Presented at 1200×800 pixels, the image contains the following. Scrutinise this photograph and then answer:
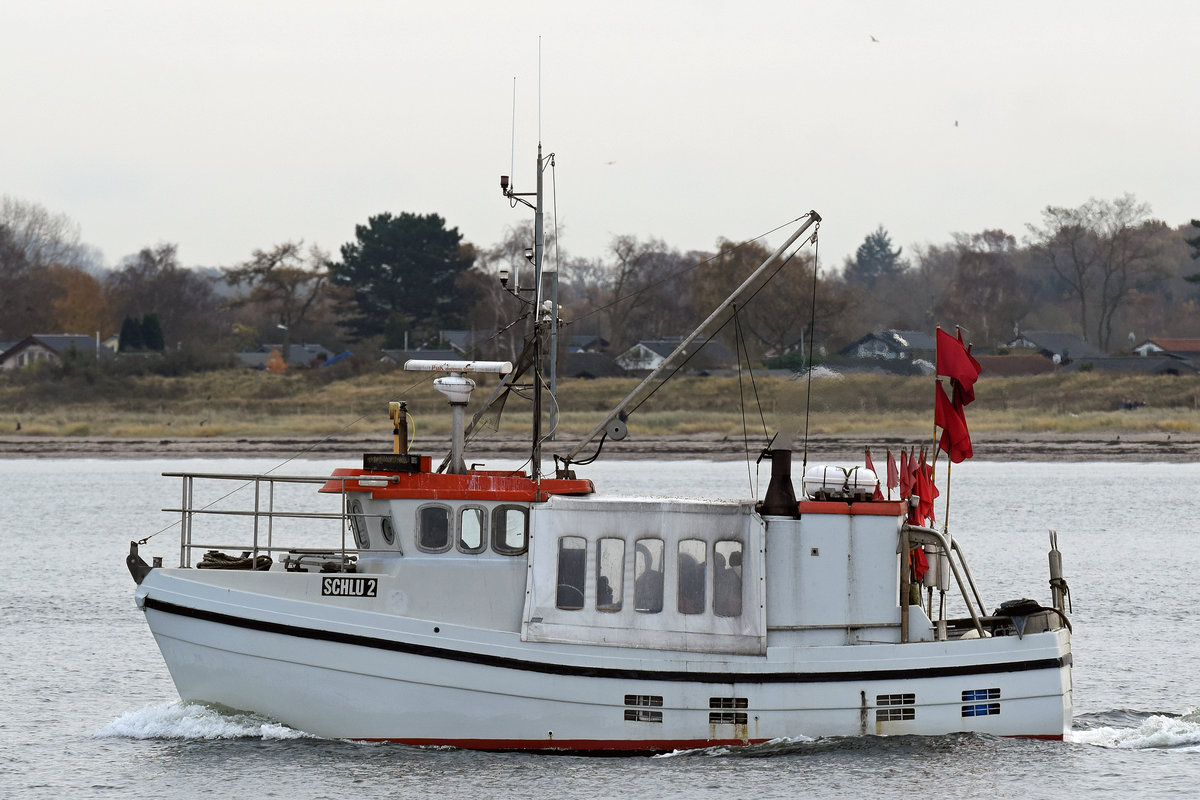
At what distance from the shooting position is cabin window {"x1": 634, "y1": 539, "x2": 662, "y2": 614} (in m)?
16.8

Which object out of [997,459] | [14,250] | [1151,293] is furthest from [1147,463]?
[14,250]

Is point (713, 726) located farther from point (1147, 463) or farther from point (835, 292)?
point (835, 292)

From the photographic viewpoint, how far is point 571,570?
1689 cm

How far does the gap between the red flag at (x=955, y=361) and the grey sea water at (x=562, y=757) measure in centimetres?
291

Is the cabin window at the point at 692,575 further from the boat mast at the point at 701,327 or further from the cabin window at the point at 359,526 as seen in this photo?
the cabin window at the point at 359,526

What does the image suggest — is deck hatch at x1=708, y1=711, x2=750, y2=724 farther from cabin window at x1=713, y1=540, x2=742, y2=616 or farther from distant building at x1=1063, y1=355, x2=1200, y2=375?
distant building at x1=1063, y1=355, x2=1200, y2=375

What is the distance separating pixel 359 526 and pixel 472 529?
1378 mm

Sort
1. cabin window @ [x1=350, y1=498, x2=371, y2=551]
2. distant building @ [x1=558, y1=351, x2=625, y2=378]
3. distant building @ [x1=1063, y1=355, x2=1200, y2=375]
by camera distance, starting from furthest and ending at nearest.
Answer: distant building @ [x1=558, y1=351, x2=625, y2=378] → distant building @ [x1=1063, y1=355, x2=1200, y2=375] → cabin window @ [x1=350, y1=498, x2=371, y2=551]

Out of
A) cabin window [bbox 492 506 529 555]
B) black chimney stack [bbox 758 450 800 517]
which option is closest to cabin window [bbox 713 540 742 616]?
black chimney stack [bbox 758 450 800 517]

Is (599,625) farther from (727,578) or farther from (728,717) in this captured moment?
(728,717)

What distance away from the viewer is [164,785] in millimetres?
17297

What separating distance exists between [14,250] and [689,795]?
11419 centimetres

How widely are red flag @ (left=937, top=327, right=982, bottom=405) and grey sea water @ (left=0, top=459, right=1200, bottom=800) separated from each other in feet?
9.56

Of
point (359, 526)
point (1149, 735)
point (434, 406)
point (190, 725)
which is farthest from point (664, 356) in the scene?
point (359, 526)
